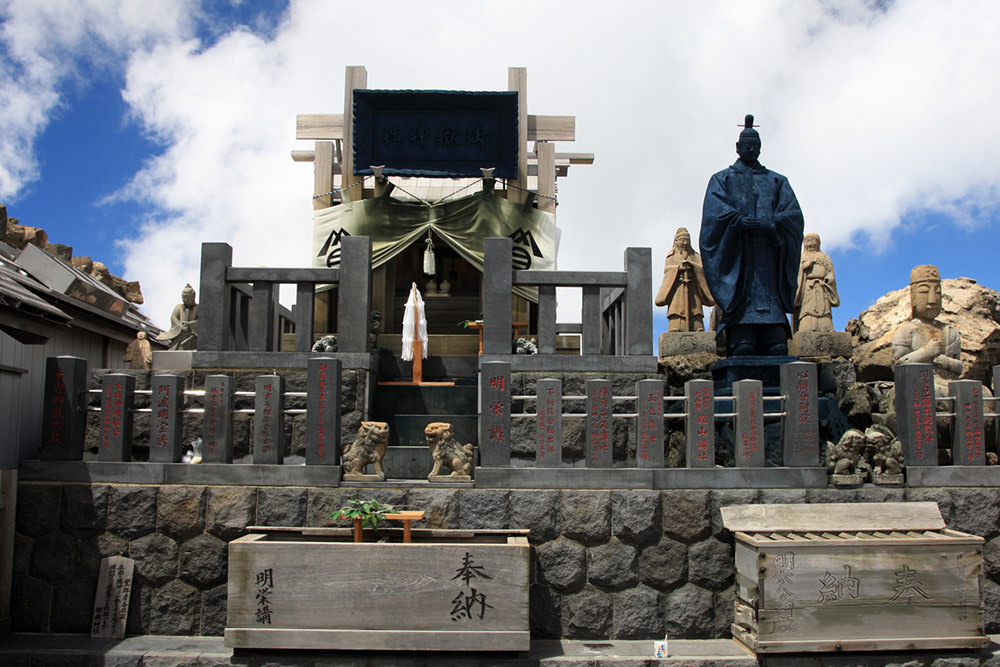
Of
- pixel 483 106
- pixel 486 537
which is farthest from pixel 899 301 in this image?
pixel 486 537

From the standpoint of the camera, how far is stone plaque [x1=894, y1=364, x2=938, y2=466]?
7.16 meters

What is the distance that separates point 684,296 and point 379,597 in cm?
891

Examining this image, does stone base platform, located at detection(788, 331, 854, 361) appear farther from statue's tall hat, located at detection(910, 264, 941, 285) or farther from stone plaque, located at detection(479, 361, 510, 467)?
stone plaque, located at detection(479, 361, 510, 467)

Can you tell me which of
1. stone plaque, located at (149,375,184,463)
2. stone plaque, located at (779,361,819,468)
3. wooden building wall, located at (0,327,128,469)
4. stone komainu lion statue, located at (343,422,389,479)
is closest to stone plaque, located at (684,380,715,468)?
stone plaque, located at (779,361,819,468)

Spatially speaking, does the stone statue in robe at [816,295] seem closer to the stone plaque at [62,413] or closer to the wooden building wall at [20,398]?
the stone plaque at [62,413]

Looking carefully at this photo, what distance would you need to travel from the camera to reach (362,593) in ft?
19.5

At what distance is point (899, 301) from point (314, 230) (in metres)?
14.3

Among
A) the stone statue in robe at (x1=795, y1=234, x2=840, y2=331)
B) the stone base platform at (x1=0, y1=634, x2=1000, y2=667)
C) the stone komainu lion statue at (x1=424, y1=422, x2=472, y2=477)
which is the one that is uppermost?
the stone statue in robe at (x1=795, y1=234, x2=840, y2=331)

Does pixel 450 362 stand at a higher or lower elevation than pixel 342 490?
higher

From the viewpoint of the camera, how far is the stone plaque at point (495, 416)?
6996 mm

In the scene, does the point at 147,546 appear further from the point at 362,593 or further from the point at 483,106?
the point at 483,106

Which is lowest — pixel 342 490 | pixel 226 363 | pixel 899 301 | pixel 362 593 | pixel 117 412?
pixel 362 593

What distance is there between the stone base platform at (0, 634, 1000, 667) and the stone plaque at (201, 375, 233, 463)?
67.2 inches

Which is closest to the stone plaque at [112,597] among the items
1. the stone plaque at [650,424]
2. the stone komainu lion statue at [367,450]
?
the stone komainu lion statue at [367,450]
